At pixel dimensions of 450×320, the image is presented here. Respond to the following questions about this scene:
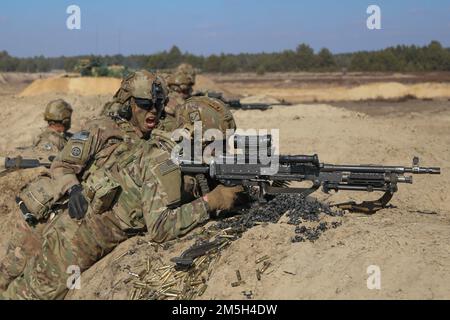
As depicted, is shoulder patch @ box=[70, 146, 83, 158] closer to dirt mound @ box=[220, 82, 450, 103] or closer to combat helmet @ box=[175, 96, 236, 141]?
combat helmet @ box=[175, 96, 236, 141]

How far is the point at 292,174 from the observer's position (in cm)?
507

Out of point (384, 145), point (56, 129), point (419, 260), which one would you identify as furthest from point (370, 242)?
point (384, 145)

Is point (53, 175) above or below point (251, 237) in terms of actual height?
above

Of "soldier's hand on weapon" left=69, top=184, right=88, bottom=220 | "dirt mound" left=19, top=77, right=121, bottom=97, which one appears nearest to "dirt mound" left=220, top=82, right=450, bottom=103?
"dirt mound" left=19, top=77, right=121, bottom=97

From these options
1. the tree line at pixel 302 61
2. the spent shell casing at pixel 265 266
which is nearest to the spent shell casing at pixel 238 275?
the spent shell casing at pixel 265 266

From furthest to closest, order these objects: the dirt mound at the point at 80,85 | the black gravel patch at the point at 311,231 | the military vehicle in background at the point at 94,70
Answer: the military vehicle in background at the point at 94,70, the dirt mound at the point at 80,85, the black gravel patch at the point at 311,231

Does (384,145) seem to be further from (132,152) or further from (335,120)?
(132,152)

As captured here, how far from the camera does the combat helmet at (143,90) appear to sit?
17.6ft

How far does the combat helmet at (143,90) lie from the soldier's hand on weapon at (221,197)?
1039 mm

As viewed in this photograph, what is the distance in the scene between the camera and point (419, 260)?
4199 mm

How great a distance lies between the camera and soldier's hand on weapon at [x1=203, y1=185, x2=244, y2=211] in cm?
484

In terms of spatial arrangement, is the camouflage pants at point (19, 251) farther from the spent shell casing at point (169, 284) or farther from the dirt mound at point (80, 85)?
the dirt mound at point (80, 85)
